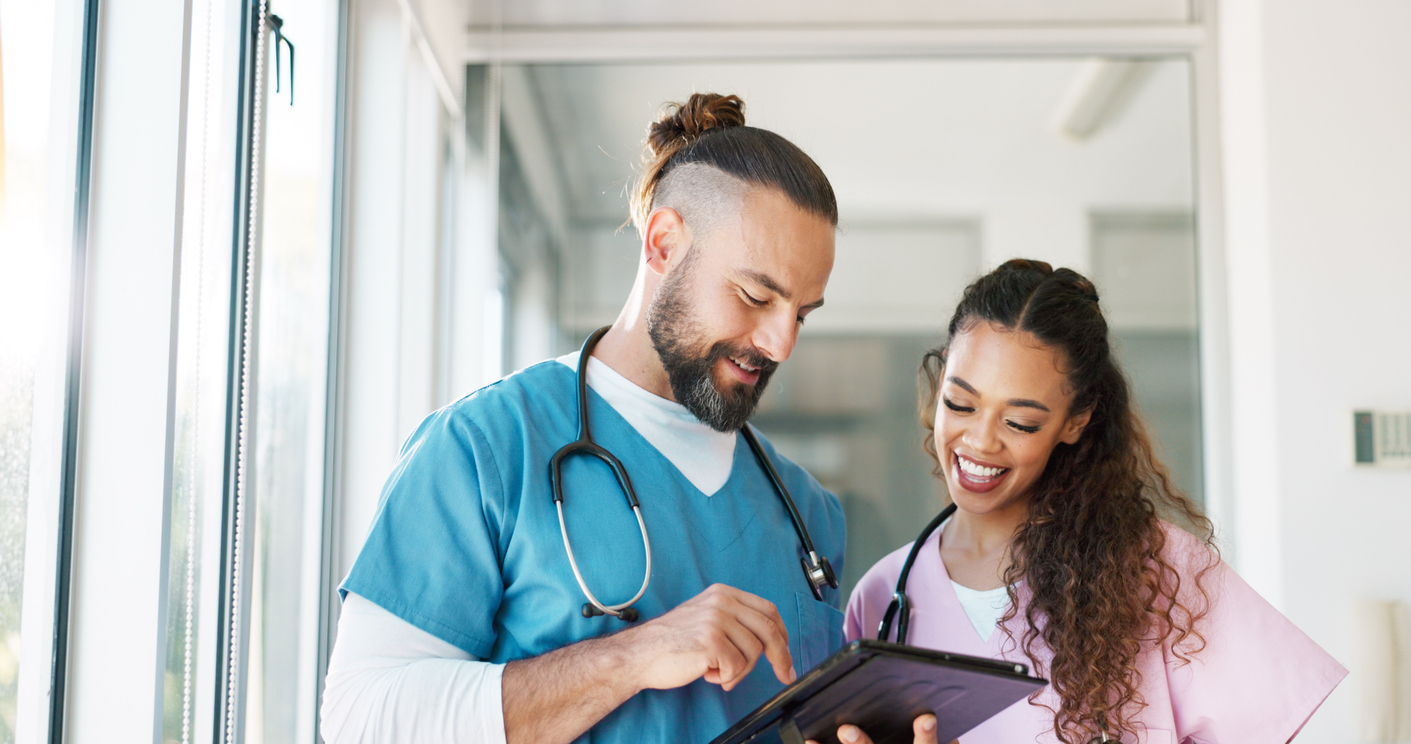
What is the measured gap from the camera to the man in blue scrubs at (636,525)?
99cm

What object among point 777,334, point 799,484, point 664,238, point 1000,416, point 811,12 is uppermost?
Result: point 811,12

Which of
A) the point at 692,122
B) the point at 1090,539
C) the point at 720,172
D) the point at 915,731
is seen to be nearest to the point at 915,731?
the point at 915,731

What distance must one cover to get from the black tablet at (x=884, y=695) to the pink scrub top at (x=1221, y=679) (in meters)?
0.28

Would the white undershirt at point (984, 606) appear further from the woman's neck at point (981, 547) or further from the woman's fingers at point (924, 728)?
the woman's fingers at point (924, 728)

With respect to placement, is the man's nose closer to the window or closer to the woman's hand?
the woman's hand

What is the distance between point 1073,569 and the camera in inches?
50.8

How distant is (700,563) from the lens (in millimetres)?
1232

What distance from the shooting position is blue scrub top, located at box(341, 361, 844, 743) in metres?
1.07

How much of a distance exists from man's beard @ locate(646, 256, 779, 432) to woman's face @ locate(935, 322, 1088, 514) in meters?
0.32

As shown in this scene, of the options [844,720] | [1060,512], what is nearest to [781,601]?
[844,720]

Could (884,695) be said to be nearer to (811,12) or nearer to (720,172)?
(720,172)

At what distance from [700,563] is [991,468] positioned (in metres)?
0.46

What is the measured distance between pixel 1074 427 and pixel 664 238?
679 millimetres

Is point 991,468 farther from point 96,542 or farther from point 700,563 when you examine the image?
point 96,542
